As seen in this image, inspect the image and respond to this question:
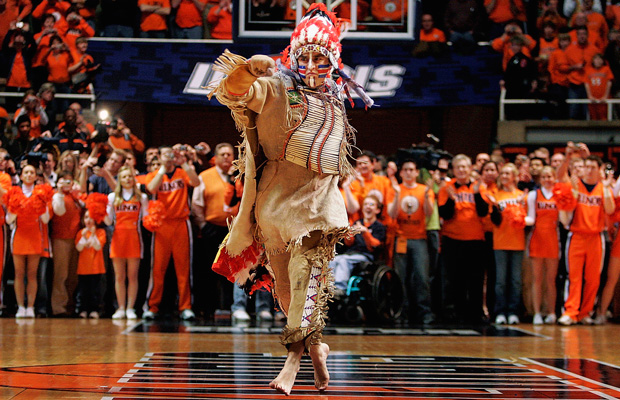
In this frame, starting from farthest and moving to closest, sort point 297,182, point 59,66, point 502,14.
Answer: point 502,14 < point 59,66 < point 297,182

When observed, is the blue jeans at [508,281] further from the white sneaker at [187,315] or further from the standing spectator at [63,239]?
the standing spectator at [63,239]

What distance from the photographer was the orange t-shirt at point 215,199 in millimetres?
10086

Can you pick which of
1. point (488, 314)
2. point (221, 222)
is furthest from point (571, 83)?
point (221, 222)

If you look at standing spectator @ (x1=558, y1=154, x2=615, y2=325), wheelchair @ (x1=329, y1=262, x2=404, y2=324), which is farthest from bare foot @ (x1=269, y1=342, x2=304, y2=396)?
standing spectator @ (x1=558, y1=154, x2=615, y2=325)

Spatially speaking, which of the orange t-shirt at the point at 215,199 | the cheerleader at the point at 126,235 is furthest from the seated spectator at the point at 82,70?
the orange t-shirt at the point at 215,199

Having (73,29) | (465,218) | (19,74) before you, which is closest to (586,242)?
(465,218)

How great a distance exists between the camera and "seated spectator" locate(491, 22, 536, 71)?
13.4 m

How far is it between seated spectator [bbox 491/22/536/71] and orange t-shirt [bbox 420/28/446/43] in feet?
3.27

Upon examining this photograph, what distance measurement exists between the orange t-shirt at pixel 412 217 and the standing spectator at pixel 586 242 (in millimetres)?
1774

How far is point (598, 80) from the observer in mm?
13945

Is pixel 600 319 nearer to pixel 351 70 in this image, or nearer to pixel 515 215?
pixel 515 215

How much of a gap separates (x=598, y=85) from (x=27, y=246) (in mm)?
9898

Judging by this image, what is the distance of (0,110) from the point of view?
1308 centimetres

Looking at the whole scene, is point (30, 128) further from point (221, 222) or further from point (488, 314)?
point (488, 314)
